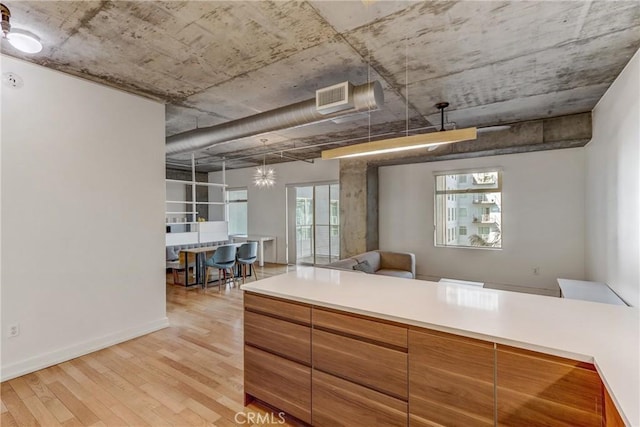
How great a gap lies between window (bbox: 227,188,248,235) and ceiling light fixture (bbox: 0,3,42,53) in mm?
6819

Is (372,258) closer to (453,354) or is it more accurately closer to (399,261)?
(399,261)

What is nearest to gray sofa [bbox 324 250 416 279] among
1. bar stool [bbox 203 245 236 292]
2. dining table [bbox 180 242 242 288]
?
bar stool [bbox 203 245 236 292]

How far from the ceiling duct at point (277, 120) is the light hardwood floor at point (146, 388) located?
252 cm

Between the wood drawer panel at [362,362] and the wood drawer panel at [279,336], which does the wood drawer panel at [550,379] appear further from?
the wood drawer panel at [279,336]

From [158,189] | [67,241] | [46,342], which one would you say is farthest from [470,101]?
[46,342]

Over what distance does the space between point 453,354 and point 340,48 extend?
241 centimetres

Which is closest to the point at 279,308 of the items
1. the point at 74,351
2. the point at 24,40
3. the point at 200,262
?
the point at 74,351

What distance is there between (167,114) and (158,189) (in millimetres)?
1257

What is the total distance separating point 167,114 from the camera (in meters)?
4.29

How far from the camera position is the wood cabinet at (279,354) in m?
1.97

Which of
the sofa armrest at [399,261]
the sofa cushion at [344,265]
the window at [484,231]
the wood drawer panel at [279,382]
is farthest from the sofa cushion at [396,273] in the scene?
the wood drawer panel at [279,382]

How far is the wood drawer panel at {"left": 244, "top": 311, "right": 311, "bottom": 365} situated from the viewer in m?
1.97

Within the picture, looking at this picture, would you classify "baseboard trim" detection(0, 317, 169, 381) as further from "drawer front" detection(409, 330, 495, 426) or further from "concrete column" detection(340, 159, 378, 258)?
"concrete column" detection(340, 159, 378, 258)

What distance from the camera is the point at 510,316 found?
5.18 ft
